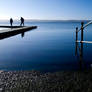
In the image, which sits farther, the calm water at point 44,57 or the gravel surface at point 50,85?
the calm water at point 44,57

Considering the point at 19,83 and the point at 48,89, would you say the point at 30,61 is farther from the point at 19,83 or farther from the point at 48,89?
the point at 48,89

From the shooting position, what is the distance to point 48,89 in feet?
28.0

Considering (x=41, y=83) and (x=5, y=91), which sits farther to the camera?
(x=41, y=83)

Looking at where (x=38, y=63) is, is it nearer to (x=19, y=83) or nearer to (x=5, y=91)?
(x=19, y=83)

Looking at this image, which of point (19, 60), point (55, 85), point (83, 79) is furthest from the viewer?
point (19, 60)

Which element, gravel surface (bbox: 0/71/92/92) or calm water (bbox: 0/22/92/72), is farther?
calm water (bbox: 0/22/92/72)

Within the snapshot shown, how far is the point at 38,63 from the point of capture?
58.0 feet

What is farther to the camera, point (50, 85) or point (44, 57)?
point (44, 57)

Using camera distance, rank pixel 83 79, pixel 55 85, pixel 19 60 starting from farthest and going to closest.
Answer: pixel 19 60 → pixel 83 79 → pixel 55 85

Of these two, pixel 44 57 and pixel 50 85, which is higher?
pixel 44 57

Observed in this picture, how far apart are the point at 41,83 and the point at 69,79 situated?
72.9 inches

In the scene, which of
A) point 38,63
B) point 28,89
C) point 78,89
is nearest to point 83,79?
point 78,89

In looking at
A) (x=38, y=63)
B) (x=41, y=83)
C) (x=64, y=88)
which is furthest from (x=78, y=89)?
(x=38, y=63)

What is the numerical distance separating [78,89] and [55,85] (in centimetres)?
137
